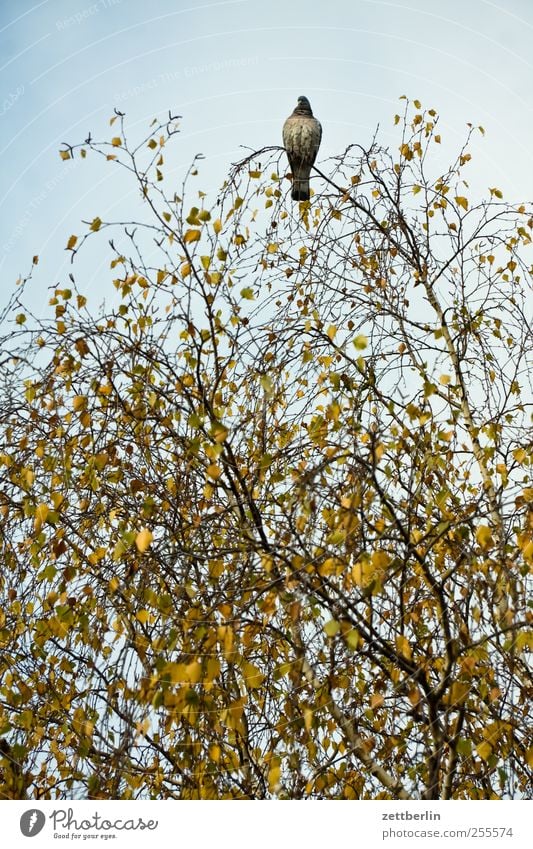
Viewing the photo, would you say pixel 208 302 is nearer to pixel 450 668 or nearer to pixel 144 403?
pixel 144 403

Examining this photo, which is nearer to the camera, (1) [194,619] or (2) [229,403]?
(1) [194,619]

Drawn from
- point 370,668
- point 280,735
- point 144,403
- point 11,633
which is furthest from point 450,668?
point 11,633

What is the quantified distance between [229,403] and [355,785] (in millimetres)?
1212

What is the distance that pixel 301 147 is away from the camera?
302 centimetres

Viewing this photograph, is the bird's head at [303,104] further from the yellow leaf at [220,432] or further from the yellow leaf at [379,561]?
the yellow leaf at [379,561]

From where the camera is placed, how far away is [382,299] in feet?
9.60
